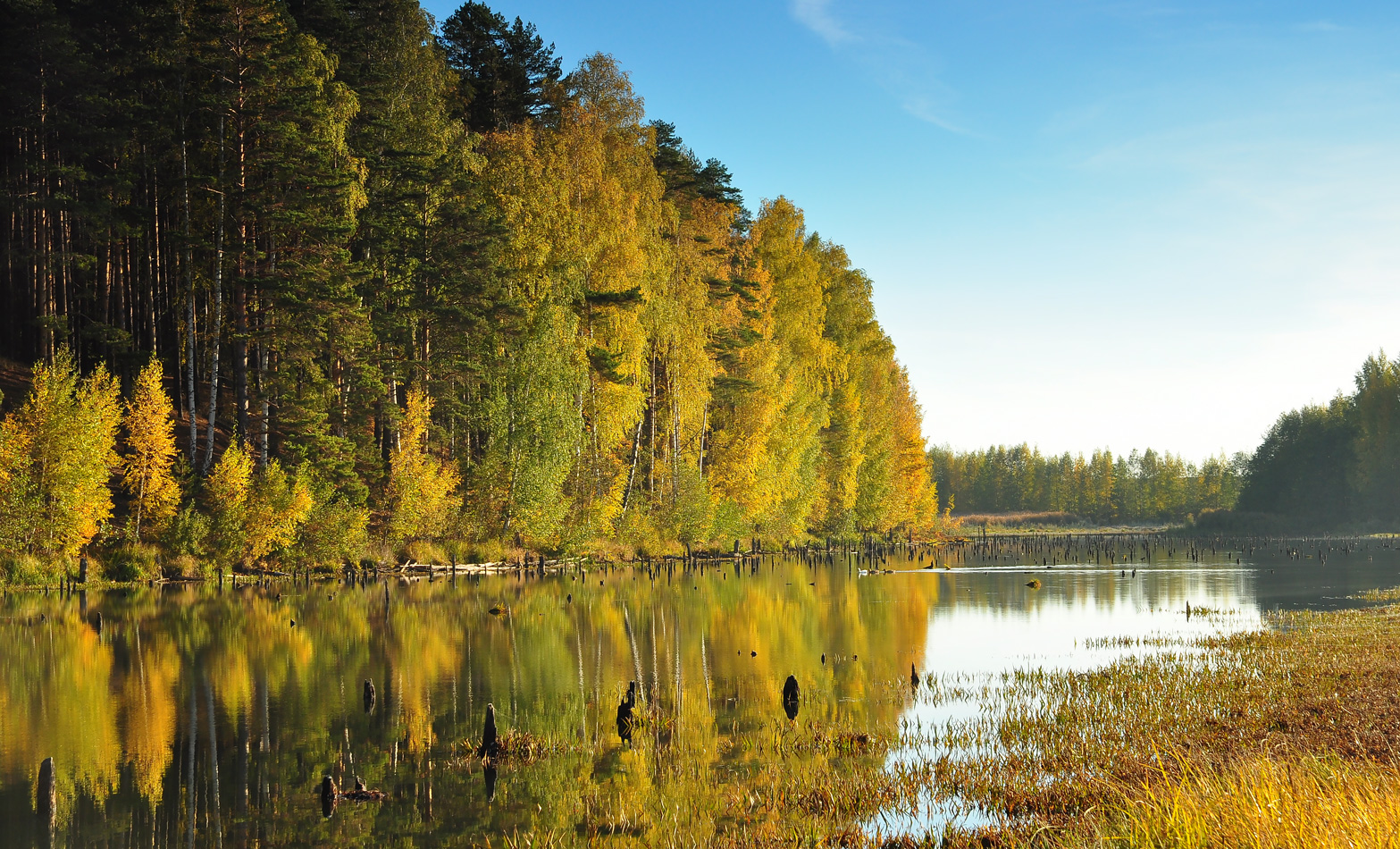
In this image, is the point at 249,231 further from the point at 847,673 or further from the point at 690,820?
the point at 690,820

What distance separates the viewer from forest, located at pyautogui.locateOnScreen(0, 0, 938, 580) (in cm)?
3819

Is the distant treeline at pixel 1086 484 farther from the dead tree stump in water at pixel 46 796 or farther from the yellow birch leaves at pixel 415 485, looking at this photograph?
the dead tree stump in water at pixel 46 796

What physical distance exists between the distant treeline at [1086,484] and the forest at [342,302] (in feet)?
346

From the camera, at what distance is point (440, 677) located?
2112 centimetres

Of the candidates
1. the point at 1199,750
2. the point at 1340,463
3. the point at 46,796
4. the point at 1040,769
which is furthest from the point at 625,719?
the point at 1340,463

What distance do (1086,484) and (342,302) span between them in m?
149

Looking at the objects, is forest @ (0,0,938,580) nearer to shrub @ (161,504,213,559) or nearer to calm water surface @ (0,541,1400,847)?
shrub @ (161,504,213,559)

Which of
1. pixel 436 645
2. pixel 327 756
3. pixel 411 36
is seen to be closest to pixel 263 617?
pixel 436 645

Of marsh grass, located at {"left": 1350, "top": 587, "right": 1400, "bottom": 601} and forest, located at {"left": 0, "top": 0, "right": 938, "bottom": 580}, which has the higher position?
forest, located at {"left": 0, "top": 0, "right": 938, "bottom": 580}

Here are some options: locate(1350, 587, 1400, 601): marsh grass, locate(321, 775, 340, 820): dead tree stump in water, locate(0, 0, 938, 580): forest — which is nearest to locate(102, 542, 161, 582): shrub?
locate(0, 0, 938, 580): forest

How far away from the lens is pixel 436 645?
25297 mm

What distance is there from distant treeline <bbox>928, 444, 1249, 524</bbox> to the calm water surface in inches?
4671

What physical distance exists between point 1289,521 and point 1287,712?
416 ft

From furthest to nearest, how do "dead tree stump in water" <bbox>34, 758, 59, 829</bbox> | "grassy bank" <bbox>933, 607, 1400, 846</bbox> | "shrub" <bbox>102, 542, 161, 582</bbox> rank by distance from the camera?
"shrub" <bbox>102, 542, 161, 582</bbox>, "dead tree stump in water" <bbox>34, 758, 59, 829</bbox>, "grassy bank" <bbox>933, 607, 1400, 846</bbox>
